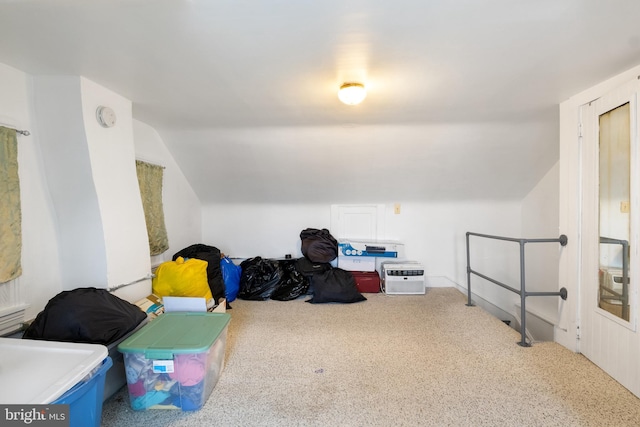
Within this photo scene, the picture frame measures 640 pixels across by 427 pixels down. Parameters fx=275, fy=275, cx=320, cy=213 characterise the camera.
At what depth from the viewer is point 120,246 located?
206cm

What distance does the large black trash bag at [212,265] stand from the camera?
296cm

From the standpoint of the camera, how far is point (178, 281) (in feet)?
7.79

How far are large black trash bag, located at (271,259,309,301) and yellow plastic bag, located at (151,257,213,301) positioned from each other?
42.5 inches

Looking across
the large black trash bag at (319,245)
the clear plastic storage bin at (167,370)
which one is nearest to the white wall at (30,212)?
the clear plastic storage bin at (167,370)

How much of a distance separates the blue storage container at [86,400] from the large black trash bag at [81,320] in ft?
0.99

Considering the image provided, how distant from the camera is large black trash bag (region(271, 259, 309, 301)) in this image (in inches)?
131

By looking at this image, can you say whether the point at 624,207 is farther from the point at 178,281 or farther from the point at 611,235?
the point at 178,281

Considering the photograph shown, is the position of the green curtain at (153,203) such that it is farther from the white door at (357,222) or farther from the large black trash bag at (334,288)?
the white door at (357,222)

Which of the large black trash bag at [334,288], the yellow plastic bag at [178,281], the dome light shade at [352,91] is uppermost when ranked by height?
the dome light shade at [352,91]

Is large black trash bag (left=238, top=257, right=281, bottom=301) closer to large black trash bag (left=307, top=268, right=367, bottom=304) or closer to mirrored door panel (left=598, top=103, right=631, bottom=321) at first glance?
large black trash bag (left=307, top=268, right=367, bottom=304)

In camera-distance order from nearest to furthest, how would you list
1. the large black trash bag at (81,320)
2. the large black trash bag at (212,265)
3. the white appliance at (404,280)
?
1. the large black trash bag at (81,320)
2. the large black trash bag at (212,265)
3. the white appliance at (404,280)

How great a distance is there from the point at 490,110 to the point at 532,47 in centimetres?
96

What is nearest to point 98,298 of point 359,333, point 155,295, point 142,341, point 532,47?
point 142,341

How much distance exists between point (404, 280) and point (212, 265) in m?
2.33
